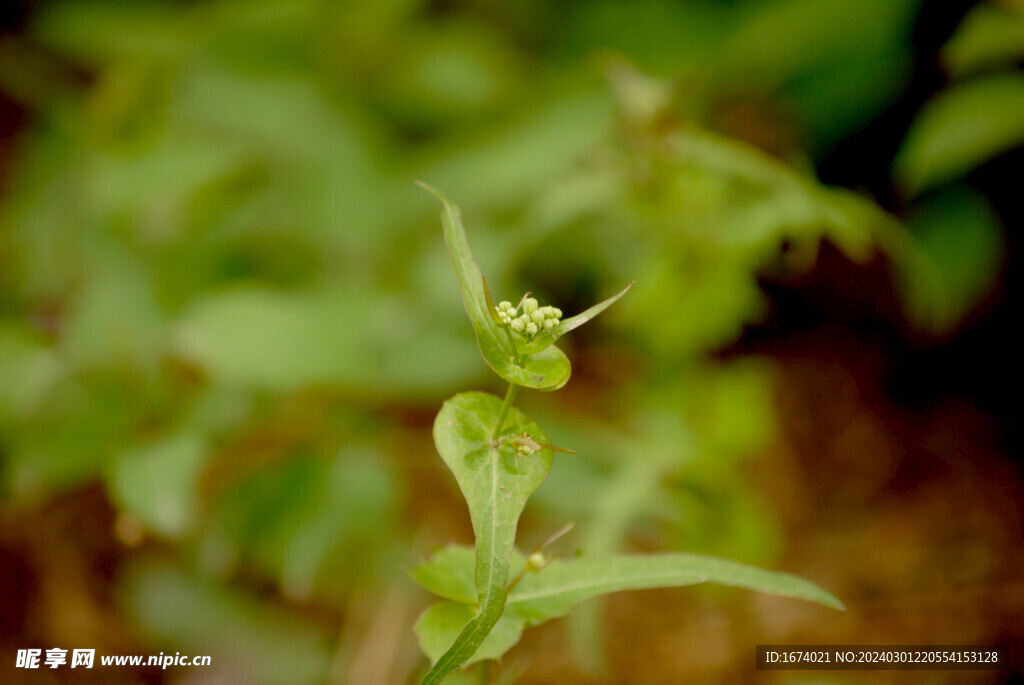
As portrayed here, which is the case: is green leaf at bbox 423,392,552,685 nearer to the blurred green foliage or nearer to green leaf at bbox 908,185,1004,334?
the blurred green foliage

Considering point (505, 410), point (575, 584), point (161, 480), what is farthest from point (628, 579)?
point (161, 480)

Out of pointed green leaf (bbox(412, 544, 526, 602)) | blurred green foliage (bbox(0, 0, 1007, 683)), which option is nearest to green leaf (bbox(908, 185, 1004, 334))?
blurred green foliage (bbox(0, 0, 1007, 683))

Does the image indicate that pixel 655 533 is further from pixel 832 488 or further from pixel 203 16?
pixel 203 16

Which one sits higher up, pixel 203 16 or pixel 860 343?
pixel 203 16

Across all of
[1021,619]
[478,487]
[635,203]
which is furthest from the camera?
[1021,619]

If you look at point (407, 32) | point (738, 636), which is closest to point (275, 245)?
point (407, 32)

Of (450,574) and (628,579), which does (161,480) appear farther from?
(628,579)

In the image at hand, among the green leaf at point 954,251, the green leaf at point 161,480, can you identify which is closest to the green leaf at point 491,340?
the green leaf at point 161,480
